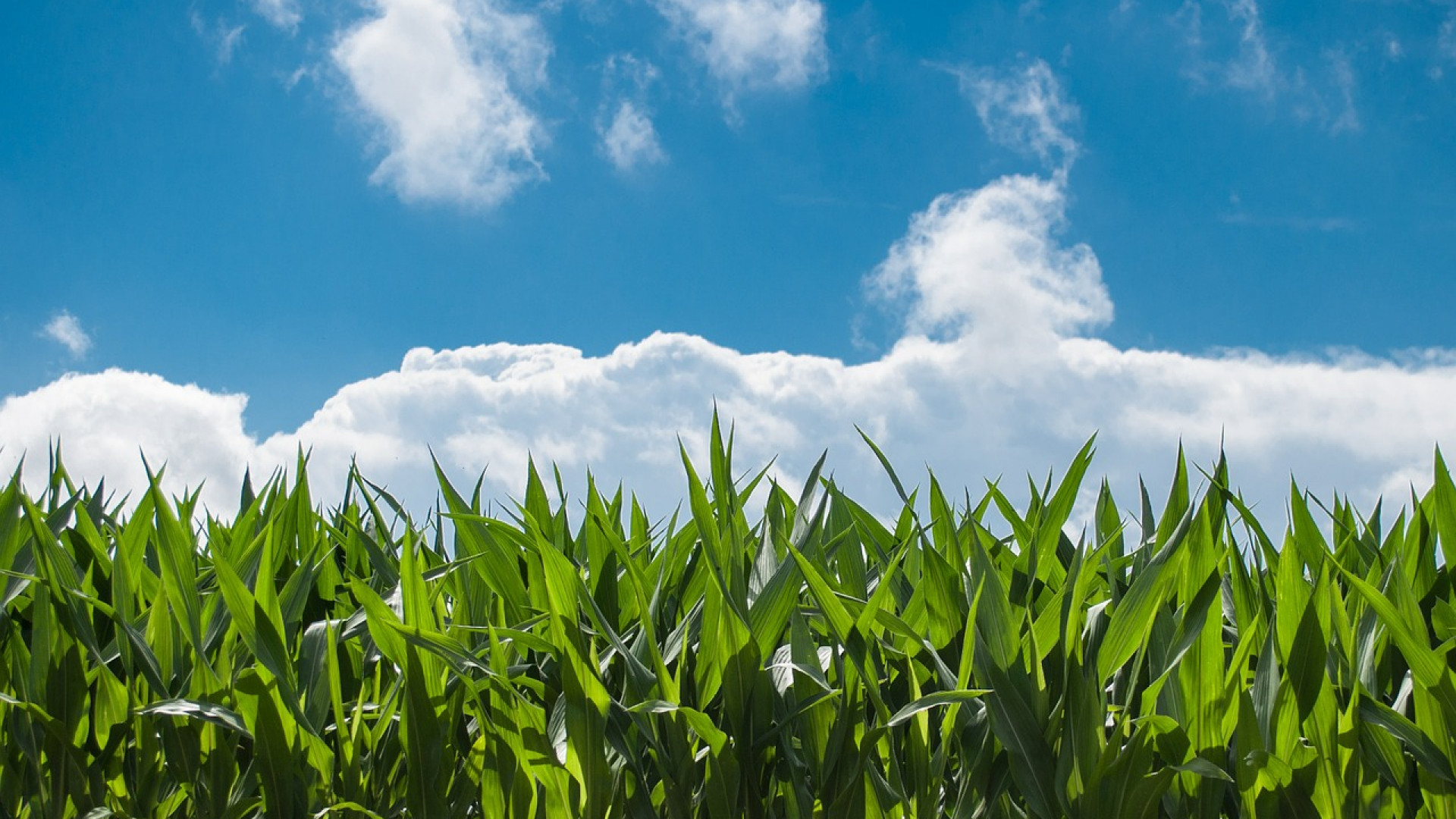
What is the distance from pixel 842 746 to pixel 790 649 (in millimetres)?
123

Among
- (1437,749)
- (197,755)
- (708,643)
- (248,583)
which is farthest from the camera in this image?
(248,583)

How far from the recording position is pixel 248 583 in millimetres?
1620

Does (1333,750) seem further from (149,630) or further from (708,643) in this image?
(149,630)

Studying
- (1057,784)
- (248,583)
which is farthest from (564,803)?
(248,583)

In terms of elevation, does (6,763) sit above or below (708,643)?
below

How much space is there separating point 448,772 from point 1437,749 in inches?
43.5

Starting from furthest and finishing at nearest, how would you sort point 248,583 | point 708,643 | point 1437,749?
point 248,583, point 708,643, point 1437,749

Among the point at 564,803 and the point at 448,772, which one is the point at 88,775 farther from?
the point at 564,803

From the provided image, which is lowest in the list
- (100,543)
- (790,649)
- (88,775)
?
(88,775)

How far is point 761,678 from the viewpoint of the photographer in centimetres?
120

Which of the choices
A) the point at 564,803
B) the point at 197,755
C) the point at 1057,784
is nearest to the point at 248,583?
the point at 197,755

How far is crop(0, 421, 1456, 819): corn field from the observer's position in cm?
112

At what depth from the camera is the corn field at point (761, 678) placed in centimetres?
112

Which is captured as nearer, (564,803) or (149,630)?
(564,803)
